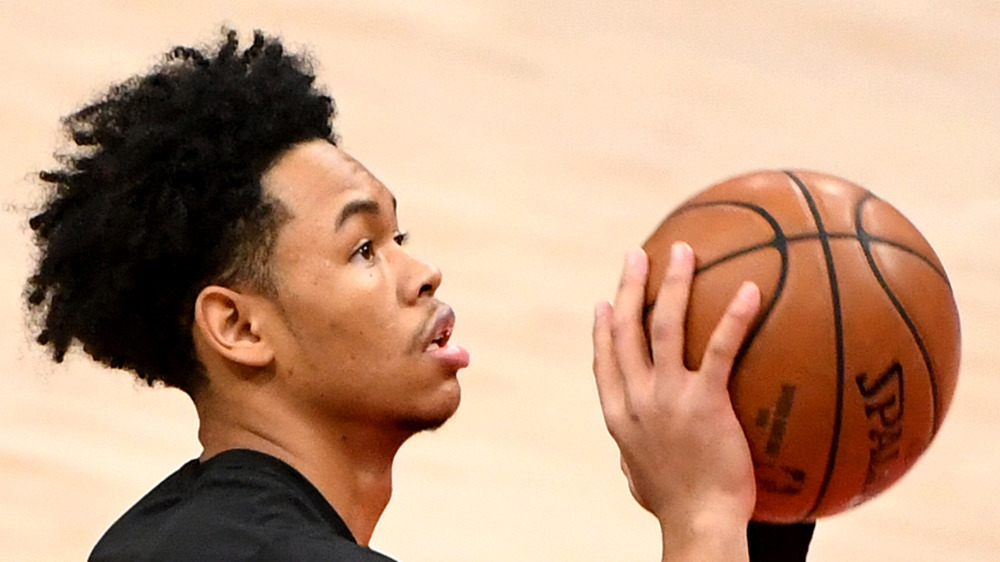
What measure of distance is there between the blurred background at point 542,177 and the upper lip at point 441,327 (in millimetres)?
1868

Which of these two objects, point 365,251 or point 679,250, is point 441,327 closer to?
point 365,251

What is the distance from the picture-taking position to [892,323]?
182 centimetres

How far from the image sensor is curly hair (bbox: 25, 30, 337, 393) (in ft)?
6.73

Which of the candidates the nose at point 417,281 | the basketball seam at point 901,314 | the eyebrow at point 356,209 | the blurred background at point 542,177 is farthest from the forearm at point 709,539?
the blurred background at point 542,177

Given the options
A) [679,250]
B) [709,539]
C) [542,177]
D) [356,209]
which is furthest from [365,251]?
[542,177]

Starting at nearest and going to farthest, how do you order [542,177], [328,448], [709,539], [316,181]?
[709,539], [328,448], [316,181], [542,177]

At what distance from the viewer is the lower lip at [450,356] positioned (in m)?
2.01

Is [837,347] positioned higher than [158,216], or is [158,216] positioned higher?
[158,216]

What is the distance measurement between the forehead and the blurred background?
5.59 feet

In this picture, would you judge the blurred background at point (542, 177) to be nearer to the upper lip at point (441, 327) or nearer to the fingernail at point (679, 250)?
the upper lip at point (441, 327)

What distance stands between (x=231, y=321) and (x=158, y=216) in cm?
17

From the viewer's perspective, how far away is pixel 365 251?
6.82 feet

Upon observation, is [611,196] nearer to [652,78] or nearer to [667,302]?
[652,78]

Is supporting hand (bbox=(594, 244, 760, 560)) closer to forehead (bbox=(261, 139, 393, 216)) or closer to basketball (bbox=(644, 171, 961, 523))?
basketball (bbox=(644, 171, 961, 523))
